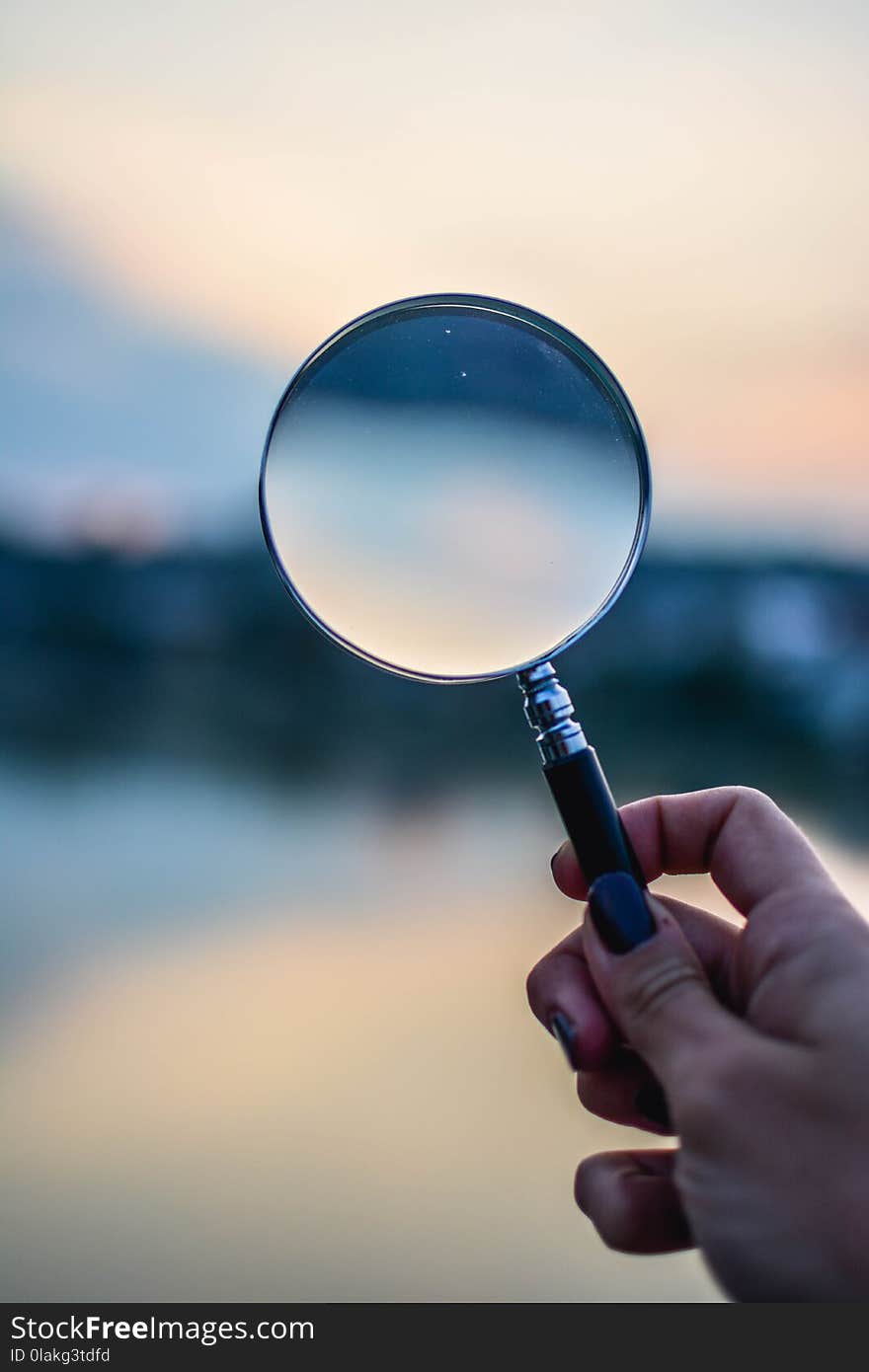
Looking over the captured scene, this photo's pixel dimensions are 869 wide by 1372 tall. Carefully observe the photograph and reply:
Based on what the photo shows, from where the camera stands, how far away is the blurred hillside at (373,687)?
152 inches

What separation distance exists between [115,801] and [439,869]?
106cm

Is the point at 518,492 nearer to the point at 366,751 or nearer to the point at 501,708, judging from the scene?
the point at 366,751

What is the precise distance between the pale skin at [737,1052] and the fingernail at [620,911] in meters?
0.01

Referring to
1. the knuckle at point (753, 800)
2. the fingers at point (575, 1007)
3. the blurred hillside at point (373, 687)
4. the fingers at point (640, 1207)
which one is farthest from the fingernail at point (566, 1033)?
the blurred hillside at point (373, 687)

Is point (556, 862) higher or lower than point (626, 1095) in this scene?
higher

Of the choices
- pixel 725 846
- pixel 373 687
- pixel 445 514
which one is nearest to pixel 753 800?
pixel 725 846

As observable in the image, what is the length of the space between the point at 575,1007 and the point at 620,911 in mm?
130

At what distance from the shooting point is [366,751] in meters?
4.03

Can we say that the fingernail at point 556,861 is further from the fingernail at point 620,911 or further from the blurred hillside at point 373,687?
the blurred hillside at point 373,687

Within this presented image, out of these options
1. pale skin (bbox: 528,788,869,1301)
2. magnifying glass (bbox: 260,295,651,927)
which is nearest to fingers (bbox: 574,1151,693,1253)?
pale skin (bbox: 528,788,869,1301)

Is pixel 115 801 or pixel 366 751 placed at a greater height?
pixel 366 751

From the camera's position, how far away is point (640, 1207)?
39.3 inches

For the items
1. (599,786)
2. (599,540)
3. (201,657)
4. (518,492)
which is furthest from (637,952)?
(201,657)

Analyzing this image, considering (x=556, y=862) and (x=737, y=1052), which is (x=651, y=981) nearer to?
(x=737, y=1052)
